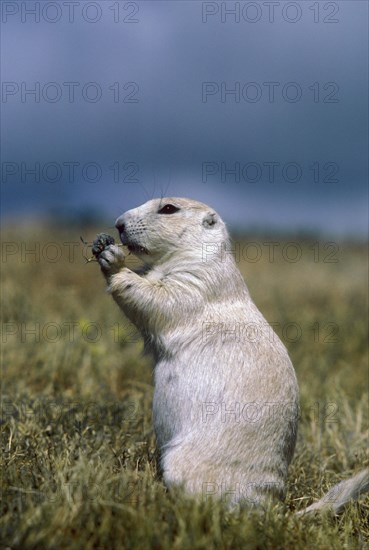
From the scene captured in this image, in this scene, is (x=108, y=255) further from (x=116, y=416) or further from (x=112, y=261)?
(x=116, y=416)

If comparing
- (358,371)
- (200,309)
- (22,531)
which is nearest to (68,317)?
(358,371)

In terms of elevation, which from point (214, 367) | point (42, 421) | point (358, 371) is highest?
point (214, 367)

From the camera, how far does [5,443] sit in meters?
4.38

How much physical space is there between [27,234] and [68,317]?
510cm

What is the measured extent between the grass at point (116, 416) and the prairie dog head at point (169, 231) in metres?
1.14

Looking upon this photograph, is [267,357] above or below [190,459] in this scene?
above

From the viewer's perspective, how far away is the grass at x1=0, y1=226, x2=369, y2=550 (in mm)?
3152

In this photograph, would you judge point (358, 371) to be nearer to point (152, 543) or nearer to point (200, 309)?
point (200, 309)

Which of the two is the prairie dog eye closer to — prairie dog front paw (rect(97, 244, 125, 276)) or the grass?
prairie dog front paw (rect(97, 244, 125, 276))

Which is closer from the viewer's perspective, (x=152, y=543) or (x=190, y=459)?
(x=152, y=543)

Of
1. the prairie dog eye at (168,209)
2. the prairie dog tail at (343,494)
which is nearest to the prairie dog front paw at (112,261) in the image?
the prairie dog eye at (168,209)

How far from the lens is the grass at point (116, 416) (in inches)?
124

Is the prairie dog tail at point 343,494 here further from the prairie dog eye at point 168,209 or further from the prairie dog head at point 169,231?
the prairie dog eye at point 168,209

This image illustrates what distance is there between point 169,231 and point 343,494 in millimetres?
1643
